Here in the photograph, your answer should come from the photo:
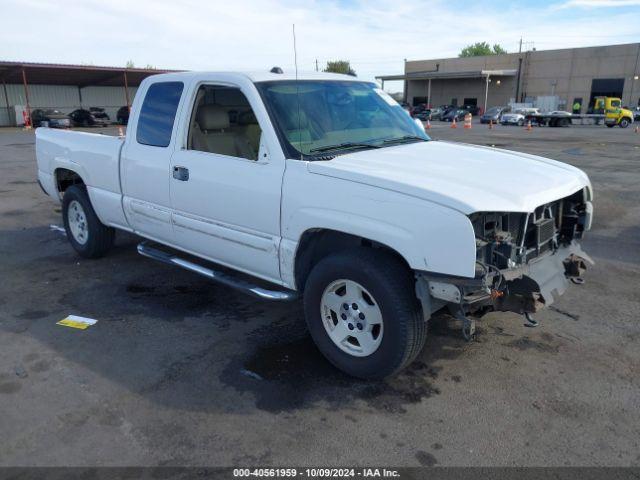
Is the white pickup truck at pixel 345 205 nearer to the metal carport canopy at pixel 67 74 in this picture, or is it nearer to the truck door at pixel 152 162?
the truck door at pixel 152 162

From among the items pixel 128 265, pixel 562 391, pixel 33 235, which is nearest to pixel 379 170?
pixel 562 391

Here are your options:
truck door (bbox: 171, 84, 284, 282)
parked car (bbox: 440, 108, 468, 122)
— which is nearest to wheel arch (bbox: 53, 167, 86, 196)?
truck door (bbox: 171, 84, 284, 282)

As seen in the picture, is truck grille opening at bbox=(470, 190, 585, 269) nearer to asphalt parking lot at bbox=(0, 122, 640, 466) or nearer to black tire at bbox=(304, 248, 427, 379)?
black tire at bbox=(304, 248, 427, 379)

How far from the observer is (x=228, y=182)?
4.09 metres

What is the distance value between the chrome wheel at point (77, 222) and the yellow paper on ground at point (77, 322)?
173cm

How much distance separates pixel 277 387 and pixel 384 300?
37.9 inches

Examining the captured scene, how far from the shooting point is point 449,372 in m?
3.76

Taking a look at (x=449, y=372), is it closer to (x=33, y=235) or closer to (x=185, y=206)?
(x=185, y=206)

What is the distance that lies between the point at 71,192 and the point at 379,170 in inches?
168

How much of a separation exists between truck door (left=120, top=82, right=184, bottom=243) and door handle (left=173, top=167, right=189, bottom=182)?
0.10 m

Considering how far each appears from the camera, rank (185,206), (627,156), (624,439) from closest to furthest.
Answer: (624,439)
(185,206)
(627,156)

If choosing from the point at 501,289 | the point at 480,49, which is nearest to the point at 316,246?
the point at 501,289

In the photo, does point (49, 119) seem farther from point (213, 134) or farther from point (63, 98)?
point (213, 134)

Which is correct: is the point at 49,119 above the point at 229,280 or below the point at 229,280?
above
